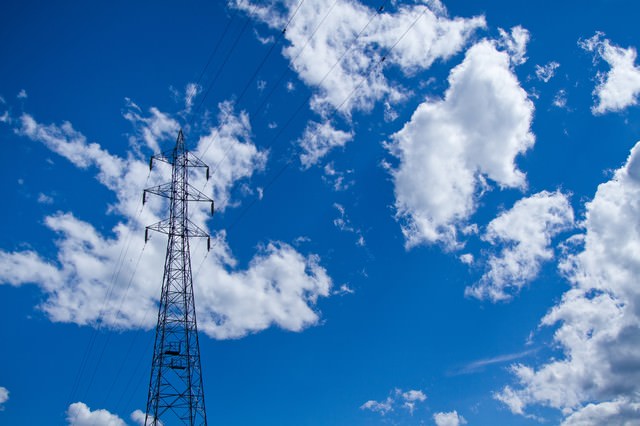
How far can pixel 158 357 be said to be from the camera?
166 ft

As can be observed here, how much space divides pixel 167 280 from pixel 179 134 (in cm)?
1825

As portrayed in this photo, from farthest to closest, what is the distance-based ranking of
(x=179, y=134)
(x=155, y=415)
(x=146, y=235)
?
1. (x=179, y=134)
2. (x=146, y=235)
3. (x=155, y=415)

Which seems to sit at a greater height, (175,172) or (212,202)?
(175,172)

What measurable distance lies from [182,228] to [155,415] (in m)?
19.6

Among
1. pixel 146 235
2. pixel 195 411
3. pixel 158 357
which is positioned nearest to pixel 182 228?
pixel 146 235

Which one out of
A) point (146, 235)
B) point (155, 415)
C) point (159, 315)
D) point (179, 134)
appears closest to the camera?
point (155, 415)

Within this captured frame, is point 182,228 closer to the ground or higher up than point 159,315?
higher up

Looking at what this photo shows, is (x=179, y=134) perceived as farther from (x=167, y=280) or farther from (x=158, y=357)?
(x=158, y=357)

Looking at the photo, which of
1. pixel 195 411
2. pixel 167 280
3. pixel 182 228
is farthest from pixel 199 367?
pixel 182 228

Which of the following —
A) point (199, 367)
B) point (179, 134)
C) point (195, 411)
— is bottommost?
point (195, 411)

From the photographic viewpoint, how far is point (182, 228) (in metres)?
55.8

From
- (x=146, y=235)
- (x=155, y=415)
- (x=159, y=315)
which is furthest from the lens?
(x=146, y=235)

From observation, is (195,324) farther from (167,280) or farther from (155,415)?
(155,415)

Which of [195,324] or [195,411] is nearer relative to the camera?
[195,411]
